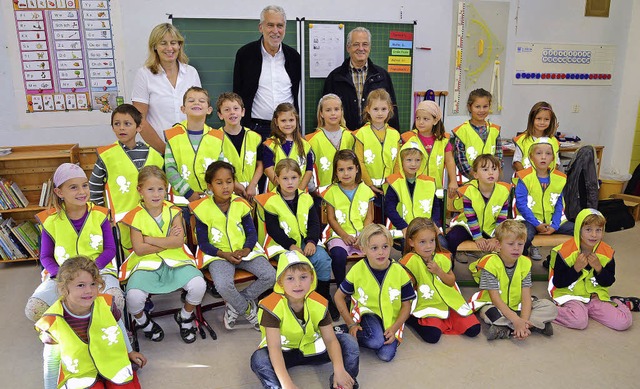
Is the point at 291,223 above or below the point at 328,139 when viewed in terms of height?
below

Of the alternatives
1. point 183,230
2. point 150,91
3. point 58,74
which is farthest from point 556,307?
point 58,74

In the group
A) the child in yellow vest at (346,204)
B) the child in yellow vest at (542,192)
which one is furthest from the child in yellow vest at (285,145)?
the child in yellow vest at (542,192)

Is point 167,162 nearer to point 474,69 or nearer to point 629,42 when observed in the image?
point 474,69

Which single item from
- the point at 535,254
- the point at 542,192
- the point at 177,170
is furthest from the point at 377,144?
the point at 535,254

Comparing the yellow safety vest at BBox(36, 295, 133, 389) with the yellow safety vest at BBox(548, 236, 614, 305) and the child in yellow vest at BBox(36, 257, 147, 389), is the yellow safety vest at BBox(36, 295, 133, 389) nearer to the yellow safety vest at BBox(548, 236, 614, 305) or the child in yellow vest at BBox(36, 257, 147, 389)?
the child in yellow vest at BBox(36, 257, 147, 389)

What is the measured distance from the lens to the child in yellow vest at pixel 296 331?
2.28 metres

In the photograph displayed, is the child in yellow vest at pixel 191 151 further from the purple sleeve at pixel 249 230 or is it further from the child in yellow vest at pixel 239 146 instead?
the purple sleeve at pixel 249 230

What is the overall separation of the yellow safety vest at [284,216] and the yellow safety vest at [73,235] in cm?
89

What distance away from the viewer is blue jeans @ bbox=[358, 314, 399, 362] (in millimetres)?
2635

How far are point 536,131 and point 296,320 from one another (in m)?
2.68

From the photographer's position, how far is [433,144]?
372 cm

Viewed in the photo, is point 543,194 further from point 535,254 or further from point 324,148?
point 324,148

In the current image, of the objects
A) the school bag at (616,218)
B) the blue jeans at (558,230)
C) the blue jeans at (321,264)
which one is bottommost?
the school bag at (616,218)

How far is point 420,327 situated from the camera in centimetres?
288
